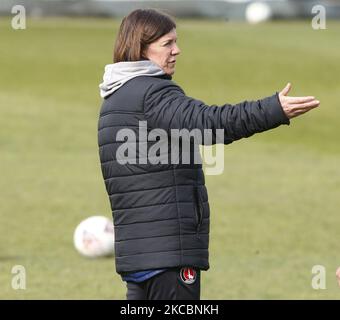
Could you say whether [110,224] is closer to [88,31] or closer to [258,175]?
[258,175]

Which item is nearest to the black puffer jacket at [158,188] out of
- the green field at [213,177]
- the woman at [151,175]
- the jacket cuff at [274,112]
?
the woman at [151,175]

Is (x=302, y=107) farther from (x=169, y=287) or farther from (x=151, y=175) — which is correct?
(x=169, y=287)

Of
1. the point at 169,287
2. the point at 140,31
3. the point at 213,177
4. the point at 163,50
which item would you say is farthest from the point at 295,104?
the point at 213,177

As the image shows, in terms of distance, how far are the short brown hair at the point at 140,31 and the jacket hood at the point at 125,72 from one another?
0.05m

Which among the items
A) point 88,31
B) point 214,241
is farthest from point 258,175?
point 88,31

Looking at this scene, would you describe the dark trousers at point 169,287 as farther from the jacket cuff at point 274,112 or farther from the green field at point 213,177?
the green field at point 213,177

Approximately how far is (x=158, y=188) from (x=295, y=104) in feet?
2.80

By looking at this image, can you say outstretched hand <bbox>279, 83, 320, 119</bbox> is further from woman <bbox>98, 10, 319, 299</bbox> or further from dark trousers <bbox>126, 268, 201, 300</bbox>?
dark trousers <bbox>126, 268, 201, 300</bbox>

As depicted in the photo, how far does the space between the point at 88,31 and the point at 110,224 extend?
141ft

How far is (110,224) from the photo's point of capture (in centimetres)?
1181

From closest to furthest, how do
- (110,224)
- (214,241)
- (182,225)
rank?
(182,225) < (110,224) < (214,241)

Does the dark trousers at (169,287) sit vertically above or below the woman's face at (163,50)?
below

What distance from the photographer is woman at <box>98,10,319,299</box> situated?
5449mm

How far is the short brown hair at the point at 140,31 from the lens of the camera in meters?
5.55
